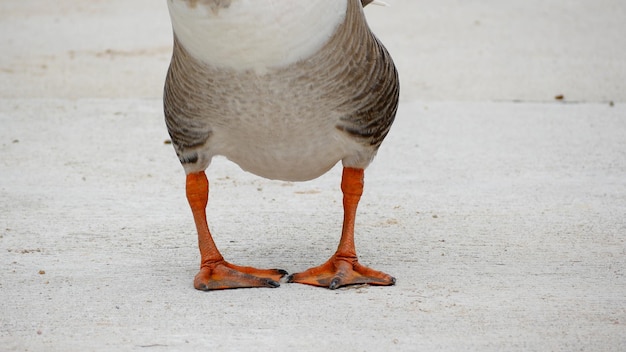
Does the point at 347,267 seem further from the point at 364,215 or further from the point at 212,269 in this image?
the point at 364,215

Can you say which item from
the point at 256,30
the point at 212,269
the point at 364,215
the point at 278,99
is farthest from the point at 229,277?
the point at 364,215

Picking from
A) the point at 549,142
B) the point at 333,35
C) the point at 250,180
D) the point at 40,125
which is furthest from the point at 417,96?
the point at 333,35

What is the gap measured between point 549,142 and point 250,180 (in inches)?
81.9

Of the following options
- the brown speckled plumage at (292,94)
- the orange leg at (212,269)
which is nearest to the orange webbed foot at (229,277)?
the orange leg at (212,269)

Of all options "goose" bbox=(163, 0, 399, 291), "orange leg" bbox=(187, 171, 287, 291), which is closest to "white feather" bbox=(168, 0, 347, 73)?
"goose" bbox=(163, 0, 399, 291)

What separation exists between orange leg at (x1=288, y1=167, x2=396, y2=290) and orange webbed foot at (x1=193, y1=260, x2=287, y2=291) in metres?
0.10

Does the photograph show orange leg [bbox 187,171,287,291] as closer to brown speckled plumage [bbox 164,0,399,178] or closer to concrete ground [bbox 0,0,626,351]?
concrete ground [bbox 0,0,626,351]

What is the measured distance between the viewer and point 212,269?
12.8 ft

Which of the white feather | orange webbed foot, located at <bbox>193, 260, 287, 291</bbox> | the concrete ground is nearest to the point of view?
the white feather

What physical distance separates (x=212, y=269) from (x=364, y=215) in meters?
1.29

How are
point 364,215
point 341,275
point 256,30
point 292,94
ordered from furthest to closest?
point 364,215
point 341,275
point 292,94
point 256,30

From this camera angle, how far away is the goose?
3.29m

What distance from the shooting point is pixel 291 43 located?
332cm

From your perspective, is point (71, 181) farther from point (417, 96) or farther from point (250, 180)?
point (417, 96)
